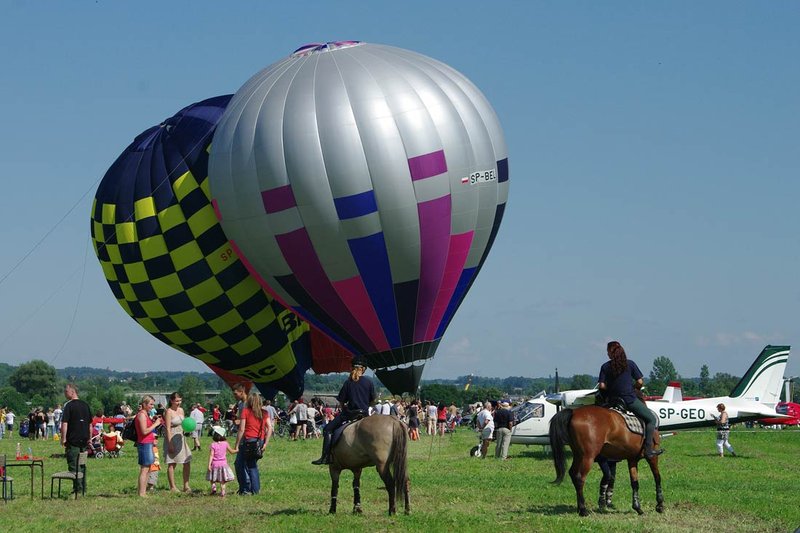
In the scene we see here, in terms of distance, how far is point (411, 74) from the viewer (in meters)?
27.3

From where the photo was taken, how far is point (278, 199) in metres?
25.9

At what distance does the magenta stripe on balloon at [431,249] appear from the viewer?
26.1m

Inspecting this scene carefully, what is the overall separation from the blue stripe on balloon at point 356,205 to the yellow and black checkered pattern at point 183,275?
436 cm

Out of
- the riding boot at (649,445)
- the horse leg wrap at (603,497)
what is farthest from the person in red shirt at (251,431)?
the riding boot at (649,445)

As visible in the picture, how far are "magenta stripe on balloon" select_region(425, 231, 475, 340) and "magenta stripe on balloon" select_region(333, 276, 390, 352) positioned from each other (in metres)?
1.38

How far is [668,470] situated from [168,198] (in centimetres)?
1391

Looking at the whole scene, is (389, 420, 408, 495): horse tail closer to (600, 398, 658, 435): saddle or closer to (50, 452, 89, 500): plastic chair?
(600, 398, 658, 435): saddle

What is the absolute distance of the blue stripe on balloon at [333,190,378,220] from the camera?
2558cm

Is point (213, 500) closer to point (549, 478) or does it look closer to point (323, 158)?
point (549, 478)

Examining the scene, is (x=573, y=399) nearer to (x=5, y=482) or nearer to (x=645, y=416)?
(x=645, y=416)

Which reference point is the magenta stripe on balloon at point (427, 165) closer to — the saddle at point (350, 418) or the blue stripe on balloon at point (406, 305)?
the blue stripe on balloon at point (406, 305)

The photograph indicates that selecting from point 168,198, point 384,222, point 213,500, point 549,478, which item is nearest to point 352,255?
point 384,222

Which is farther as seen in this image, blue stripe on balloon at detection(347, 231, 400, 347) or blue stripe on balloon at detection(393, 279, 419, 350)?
blue stripe on balloon at detection(393, 279, 419, 350)

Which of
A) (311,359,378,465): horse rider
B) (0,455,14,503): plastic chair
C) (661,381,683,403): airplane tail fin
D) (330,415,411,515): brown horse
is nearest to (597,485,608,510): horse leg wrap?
(330,415,411,515): brown horse
